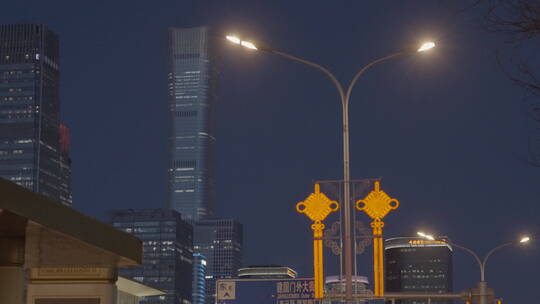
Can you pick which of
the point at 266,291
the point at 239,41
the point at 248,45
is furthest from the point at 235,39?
the point at 266,291

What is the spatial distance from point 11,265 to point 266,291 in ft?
263

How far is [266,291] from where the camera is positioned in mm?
92438

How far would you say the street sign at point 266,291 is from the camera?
81.1m

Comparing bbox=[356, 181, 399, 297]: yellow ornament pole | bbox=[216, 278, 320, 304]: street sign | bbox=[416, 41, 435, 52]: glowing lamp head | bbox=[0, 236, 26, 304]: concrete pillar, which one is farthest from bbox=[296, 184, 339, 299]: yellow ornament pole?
bbox=[216, 278, 320, 304]: street sign

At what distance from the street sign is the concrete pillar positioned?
6224 cm

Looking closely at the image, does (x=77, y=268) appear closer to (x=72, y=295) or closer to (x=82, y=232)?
(x=72, y=295)

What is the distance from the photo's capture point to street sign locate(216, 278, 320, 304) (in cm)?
8112

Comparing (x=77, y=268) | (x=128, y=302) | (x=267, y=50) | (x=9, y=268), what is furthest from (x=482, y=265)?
(x=9, y=268)

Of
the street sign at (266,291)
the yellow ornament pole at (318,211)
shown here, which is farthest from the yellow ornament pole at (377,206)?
the street sign at (266,291)

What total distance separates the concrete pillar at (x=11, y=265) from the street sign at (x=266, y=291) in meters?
62.2

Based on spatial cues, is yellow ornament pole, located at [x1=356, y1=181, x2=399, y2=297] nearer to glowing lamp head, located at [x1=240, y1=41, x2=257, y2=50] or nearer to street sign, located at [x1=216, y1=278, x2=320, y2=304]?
glowing lamp head, located at [x1=240, y1=41, x2=257, y2=50]

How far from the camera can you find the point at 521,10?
38.1 ft

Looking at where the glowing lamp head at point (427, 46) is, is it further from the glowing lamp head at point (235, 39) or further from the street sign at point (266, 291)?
the street sign at point (266, 291)

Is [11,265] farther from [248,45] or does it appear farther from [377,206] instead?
[377,206]
